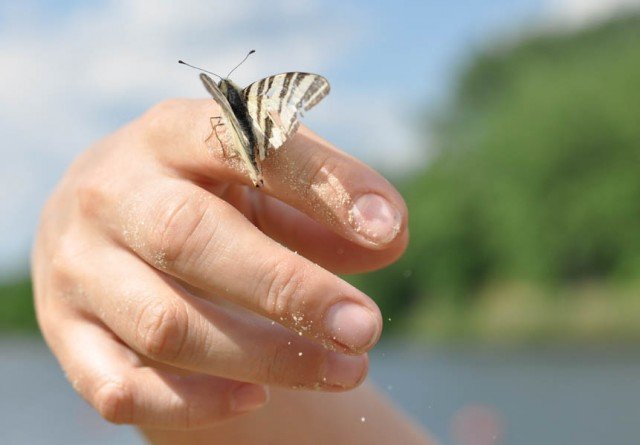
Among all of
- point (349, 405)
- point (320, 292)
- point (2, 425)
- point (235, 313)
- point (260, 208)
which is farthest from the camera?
point (2, 425)

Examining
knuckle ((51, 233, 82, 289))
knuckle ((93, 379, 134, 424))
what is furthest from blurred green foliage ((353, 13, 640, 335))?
knuckle ((93, 379, 134, 424))

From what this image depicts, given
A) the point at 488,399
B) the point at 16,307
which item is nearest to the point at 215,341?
the point at 488,399

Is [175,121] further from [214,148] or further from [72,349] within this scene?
[72,349]

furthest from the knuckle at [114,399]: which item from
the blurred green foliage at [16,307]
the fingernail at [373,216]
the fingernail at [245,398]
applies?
the blurred green foliage at [16,307]

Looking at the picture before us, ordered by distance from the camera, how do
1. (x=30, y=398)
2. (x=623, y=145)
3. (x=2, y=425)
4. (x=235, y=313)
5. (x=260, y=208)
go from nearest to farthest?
(x=235, y=313) → (x=260, y=208) → (x=2, y=425) → (x=30, y=398) → (x=623, y=145)

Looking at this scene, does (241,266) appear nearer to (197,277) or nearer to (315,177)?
(197,277)

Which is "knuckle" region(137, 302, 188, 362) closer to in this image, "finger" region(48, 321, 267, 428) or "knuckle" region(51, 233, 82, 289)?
"finger" region(48, 321, 267, 428)

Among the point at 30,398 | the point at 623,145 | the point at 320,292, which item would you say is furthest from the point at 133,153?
the point at 623,145
